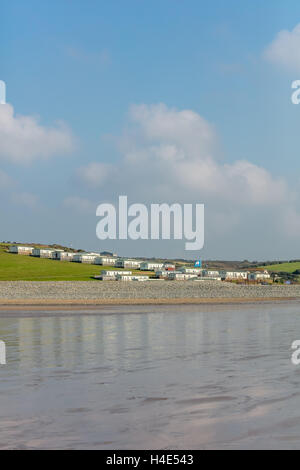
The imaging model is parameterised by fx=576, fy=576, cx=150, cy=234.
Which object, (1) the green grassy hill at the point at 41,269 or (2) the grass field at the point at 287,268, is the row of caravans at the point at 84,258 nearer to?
(1) the green grassy hill at the point at 41,269

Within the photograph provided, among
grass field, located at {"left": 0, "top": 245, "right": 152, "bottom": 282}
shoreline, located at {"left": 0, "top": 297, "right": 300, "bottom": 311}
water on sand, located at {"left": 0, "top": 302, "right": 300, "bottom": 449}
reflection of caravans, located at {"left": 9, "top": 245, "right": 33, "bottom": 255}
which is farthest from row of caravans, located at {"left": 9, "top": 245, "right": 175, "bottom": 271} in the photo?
water on sand, located at {"left": 0, "top": 302, "right": 300, "bottom": 449}

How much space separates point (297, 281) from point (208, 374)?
141m

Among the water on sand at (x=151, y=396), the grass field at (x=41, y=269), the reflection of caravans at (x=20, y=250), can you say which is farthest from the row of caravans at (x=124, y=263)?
the water on sand at (x=151, y=396)

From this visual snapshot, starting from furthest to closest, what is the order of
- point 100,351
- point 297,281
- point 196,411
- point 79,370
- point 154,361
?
point 297,281 < point 100,351 < point 154,361 < point 79,370 < point 196,411

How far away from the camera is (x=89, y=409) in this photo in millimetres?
12234

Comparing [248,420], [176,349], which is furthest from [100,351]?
[248,420]

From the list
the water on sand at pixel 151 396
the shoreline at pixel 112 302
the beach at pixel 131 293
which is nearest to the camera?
the water on sand at pixel 151 396

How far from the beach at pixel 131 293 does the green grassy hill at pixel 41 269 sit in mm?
16817

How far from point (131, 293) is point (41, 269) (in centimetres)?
3698

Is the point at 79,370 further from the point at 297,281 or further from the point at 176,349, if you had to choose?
the point at 297,281

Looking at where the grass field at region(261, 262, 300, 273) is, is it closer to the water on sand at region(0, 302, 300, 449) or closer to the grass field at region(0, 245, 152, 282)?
the grass field at region(0, 245, 152, 282)

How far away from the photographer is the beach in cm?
8769

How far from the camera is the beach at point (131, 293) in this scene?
8769 centimetres

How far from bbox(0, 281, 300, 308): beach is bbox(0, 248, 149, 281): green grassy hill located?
16817mm
